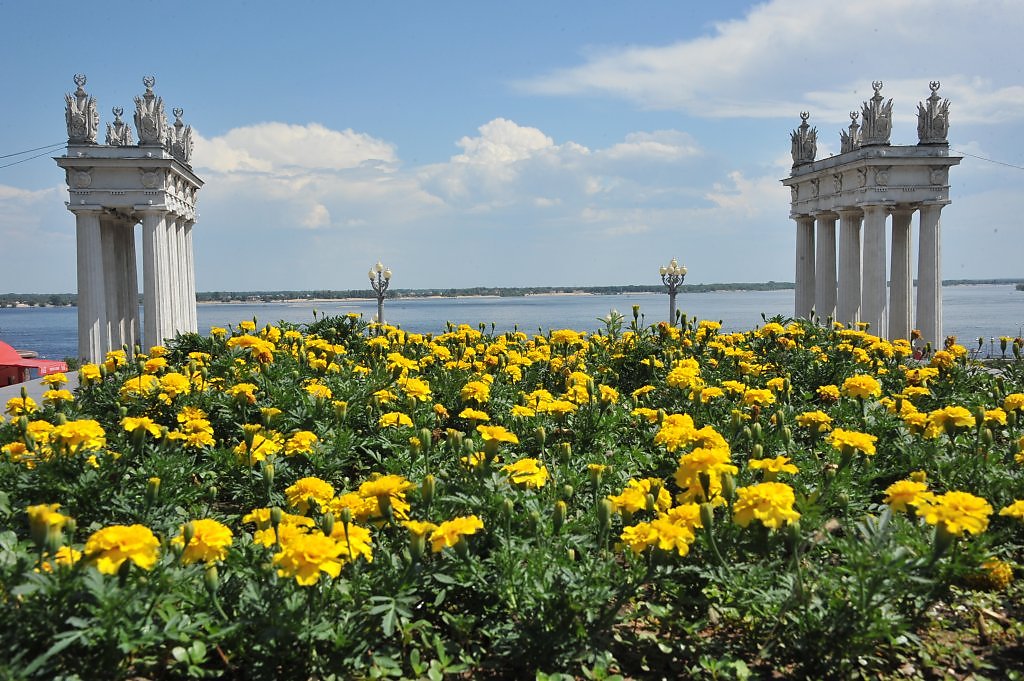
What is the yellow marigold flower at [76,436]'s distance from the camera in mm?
4090

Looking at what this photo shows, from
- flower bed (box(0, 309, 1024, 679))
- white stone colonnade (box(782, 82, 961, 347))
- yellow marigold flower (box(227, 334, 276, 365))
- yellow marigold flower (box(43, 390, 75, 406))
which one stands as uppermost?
white stone colonnade (box(782, 82, 961, 347))

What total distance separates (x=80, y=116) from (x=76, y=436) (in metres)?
24.7

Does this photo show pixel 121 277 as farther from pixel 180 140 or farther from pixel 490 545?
pixel 490 545

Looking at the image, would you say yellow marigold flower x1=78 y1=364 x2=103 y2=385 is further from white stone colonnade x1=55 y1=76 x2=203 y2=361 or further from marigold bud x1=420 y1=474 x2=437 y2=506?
white stone colonnade x1=55 y1=76 x2=203 y2=361

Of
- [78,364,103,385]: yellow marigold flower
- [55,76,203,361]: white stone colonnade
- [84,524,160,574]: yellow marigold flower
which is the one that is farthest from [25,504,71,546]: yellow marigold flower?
[55,76,203,361]: white stone colonnade

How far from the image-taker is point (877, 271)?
25734 mm

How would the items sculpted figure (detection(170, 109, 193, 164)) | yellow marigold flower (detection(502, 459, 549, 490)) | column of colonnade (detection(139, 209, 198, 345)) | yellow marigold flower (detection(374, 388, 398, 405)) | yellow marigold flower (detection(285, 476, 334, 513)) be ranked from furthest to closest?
sculpted figure (detection(170, 109, 193, 164))
column of colonnade (detection(139, 209, 198, 345))
yellow marigold flower (detection(374, 388, 398, 405))
yellow marigold flower (detection(502, 459, 549, 490))
yellow marigold flower (detection(285, 476, 334, 513))

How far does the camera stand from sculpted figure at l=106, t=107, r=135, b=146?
90.0ft

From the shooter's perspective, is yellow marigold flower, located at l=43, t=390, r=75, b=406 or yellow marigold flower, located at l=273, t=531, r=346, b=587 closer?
yellow marigold flower, located at l=273, t=531, r=346, b=587

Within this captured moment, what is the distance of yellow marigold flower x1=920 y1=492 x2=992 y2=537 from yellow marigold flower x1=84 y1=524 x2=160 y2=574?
2931mm

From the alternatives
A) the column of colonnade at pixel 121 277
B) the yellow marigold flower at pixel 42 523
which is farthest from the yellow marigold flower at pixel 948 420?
the column of colonnade at pixel 121 277

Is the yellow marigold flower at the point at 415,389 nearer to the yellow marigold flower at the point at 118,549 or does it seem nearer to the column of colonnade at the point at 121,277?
the yellow marigold flower at the point at 118,549

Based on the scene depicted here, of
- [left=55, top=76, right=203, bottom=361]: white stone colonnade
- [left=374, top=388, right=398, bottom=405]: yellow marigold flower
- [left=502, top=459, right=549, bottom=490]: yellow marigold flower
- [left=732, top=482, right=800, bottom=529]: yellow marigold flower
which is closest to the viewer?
[left=732, top=482, right=800, bottom=529]: yellow marigold flower

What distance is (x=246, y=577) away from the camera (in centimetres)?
349
